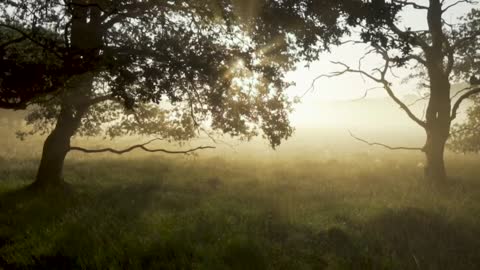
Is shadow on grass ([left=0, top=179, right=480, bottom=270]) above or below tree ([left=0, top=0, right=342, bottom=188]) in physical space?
below

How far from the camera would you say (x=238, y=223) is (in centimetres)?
952

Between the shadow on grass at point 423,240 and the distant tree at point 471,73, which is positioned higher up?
the distant tree at point 471,73

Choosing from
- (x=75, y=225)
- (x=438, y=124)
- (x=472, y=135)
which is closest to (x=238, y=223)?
(x=75, y=225)

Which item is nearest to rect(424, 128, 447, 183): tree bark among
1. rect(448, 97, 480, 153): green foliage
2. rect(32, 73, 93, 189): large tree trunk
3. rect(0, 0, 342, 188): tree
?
rect(448, 97, 480, 153): green foliage

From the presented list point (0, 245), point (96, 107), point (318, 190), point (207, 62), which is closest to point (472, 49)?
point (318, 190)

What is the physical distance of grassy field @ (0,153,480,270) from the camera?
7457 mm

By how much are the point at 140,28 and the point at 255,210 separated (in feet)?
21.0

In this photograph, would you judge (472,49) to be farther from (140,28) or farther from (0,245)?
(0,245)

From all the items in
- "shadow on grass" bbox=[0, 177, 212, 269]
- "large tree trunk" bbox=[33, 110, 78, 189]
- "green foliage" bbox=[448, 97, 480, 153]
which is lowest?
"shadow on grass" bbox=[0, 177, 212, 269]

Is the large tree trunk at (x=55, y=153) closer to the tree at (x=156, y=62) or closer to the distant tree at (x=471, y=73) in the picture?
the tree at (x=156, y=62)

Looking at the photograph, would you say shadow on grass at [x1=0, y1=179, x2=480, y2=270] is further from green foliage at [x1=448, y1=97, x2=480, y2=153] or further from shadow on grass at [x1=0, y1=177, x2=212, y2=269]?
green foliage at [x1=448, y1=97, x2=480, y2=153]

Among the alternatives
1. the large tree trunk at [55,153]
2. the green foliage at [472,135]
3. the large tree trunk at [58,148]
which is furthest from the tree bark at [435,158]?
the large tree trunk at [55,153]

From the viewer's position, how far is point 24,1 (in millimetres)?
8875

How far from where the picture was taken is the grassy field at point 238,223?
24.5ft
